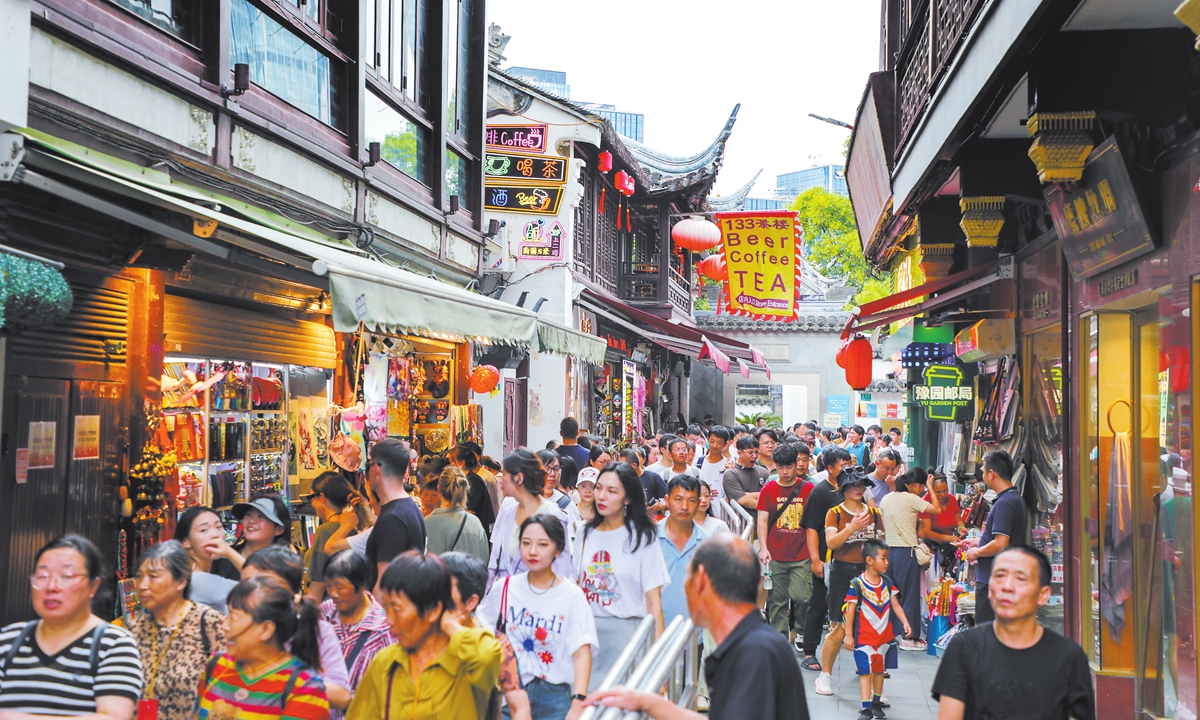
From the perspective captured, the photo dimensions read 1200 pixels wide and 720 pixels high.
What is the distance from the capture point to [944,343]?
15516 millimetres

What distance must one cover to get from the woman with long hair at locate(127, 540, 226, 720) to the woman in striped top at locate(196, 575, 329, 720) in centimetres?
55

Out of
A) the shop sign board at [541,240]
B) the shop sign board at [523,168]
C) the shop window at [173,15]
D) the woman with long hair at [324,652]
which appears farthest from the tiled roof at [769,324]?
the woman with long hair at [324,652]

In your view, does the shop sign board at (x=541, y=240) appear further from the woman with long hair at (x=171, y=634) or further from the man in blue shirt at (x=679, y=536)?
the woman with long hair at (x=171, y=634)

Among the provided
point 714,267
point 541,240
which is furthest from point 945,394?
point 714,267

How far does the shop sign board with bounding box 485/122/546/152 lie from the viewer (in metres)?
18.0

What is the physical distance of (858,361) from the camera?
698 inches

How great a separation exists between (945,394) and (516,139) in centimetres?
842

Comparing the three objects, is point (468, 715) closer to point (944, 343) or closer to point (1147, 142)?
point (1147, 142)

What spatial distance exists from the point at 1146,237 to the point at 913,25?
439 cm

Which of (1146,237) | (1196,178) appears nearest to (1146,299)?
(1146,237)

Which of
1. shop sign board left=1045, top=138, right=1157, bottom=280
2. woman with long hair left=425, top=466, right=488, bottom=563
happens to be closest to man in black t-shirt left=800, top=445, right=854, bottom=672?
shop sign board left=1045, top=138, right=1157, bottom=280

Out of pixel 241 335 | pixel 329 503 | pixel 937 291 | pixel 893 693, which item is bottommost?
pixel 893 693

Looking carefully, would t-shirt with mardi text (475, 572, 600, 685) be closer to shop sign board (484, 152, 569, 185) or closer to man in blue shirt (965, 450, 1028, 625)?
man in blue shirt (965, 450, 1028, 625)

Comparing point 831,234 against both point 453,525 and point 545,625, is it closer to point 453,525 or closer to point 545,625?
point 453,525
